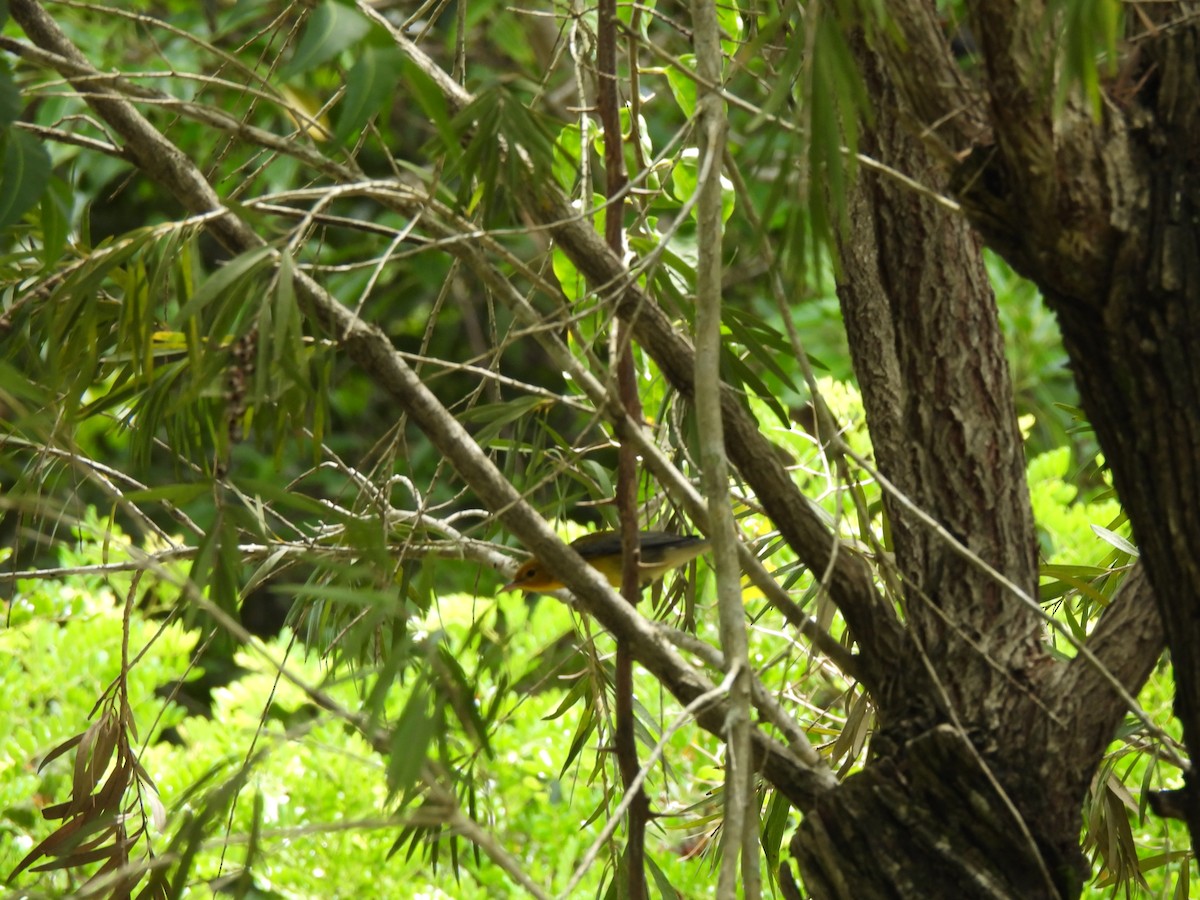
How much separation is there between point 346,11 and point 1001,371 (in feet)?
2.62

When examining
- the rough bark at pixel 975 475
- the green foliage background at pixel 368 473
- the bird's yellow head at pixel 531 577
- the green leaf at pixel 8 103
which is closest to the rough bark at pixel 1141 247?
the rough bark at pixel 975 475

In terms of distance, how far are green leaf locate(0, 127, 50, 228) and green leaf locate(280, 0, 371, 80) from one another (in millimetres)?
246

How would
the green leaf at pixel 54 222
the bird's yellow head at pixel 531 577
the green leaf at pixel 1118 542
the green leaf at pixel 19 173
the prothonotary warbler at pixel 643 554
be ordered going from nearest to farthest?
the green leaf at pixel 19 173 → the green leaf at pixel 54 222 → the green leaf at pixel 1118 542 → the prothonotary warbler at pixel 643 554 → the bird's yellow head at pixel 531 577

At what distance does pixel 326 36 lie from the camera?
2.94ft

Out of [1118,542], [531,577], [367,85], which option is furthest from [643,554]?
[367,85]

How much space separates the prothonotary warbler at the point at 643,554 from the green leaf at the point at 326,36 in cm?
96

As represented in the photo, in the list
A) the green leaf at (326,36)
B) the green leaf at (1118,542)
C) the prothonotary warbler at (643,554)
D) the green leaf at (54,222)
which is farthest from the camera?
the prothonotary warbler at (643,554)

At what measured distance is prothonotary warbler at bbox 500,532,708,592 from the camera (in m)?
1.93

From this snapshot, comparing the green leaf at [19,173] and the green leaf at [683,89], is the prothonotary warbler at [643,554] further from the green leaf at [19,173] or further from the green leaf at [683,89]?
the green leaf at [19,173]

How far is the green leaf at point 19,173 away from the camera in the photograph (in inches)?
39.2

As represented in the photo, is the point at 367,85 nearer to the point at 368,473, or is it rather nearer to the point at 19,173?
the point at 19,173

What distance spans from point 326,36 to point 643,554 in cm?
116

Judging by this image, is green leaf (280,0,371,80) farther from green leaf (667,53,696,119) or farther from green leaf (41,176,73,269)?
green leaf (667,53,696,119)

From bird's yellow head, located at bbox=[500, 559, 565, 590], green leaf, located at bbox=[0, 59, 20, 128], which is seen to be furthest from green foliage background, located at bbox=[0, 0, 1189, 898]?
bird's yellow head, located at bbox=[500, 559, 565, 590]
